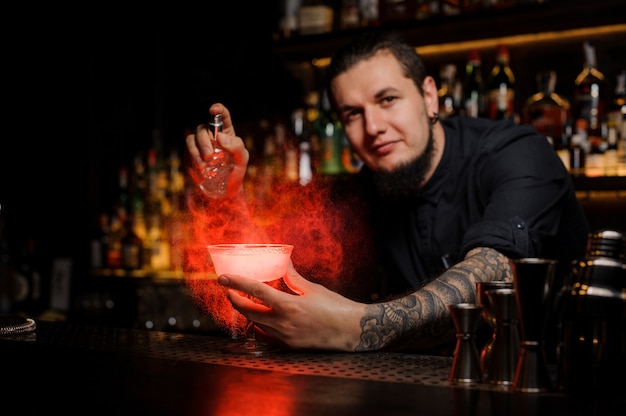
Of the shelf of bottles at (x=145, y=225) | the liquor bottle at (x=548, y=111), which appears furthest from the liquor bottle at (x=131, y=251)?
the liquor bottle at (x=548, y=111)

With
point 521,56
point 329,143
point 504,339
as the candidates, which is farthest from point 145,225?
point 504,339

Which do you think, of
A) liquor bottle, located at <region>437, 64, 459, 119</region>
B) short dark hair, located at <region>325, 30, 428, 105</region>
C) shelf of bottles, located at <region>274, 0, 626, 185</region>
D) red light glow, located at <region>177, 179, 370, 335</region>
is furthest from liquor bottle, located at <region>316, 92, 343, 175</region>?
short dark hair, located at <region>325, 30, 428, 105</region>

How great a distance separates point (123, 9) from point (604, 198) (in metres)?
2.93

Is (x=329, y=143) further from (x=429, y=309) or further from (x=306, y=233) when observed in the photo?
(x=429, y=309)

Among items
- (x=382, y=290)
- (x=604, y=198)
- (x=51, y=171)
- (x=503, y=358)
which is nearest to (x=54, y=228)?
(x=51, y=171)

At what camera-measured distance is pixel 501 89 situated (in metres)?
2.92

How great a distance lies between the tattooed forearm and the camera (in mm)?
1407

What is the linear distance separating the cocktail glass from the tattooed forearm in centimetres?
20

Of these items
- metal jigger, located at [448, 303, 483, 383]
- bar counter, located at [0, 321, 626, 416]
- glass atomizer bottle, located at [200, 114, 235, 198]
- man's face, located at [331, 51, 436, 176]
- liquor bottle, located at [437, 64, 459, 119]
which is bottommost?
bar counter, located at [0, 321, 626, 416]

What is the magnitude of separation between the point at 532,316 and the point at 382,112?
1340mm

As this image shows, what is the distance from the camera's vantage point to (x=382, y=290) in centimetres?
298

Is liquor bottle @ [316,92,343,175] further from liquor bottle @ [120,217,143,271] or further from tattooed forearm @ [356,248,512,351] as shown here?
tattooed forearm @ [356,248,512,351]

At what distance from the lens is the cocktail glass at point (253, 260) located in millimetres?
1296

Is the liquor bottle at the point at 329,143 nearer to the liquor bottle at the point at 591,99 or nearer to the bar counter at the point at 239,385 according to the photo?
the liquor bottle at the point at 591,99
